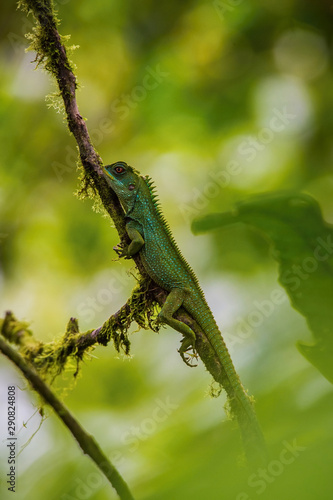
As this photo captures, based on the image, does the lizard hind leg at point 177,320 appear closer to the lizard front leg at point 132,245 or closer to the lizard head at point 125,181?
the lizard front leg at point 132,245

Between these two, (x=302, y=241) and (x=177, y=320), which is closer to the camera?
(x=302, y=241)

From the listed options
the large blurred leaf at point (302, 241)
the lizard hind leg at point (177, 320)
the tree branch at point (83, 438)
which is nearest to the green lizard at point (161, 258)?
the lizard hind leg at point (177, 320)

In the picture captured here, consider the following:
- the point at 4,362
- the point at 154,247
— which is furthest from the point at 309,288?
the point at 4,362

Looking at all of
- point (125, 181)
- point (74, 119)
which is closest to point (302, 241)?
point (74, 119)

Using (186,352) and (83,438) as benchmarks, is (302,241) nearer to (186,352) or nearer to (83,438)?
Result: (83,438)

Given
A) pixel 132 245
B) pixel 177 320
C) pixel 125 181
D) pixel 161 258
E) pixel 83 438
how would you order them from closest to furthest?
1. pixel 83 438
2. pixel 177 320
3. pixel 132 245
4. pixel 161 258
5. pixel 125 181

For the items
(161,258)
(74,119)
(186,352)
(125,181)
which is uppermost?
(125,181)

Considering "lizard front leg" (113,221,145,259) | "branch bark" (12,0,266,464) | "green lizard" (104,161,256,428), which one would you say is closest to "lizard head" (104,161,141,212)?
"green lizard" (104,161,256,428)
